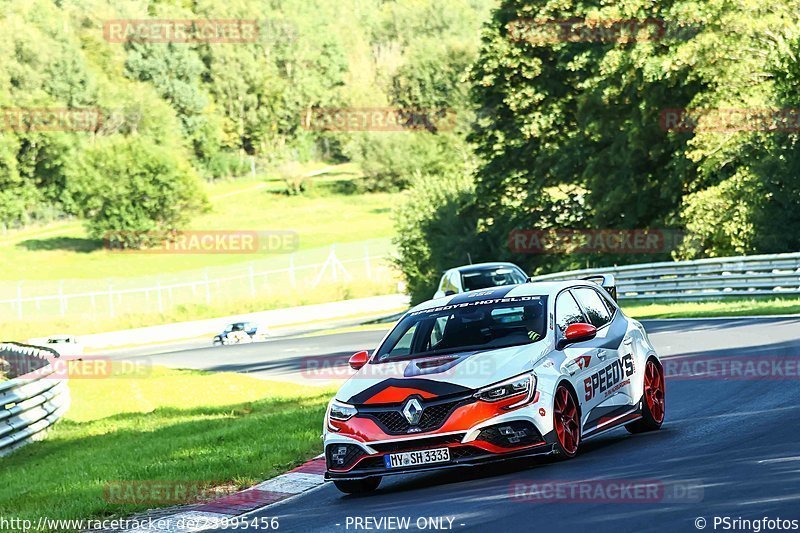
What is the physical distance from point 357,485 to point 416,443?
81cm

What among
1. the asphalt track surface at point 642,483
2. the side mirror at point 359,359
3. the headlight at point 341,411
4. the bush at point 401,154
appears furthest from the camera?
the bush at point 401,154

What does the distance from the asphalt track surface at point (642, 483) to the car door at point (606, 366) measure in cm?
34

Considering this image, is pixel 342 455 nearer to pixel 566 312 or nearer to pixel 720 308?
pixel 566 312

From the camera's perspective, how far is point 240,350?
39375mm

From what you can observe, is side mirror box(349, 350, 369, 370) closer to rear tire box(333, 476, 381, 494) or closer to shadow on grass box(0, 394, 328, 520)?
rear tire box(333, 476, 381, 494)

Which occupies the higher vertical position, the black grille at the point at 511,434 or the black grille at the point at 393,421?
the black grille at the point at 393,421

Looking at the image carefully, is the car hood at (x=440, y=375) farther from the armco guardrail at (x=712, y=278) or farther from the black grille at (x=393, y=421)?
the armco guardrail at (x=712, y=278)

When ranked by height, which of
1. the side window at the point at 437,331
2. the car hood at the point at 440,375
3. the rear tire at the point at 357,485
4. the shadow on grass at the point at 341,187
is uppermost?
the shadow on grass at the point at 341,187

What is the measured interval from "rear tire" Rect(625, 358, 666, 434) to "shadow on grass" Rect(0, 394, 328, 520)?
3.50 m

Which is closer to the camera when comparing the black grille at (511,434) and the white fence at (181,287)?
the black grille at (511,434)

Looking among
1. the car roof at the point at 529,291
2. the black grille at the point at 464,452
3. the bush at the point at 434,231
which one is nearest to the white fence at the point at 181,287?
the bush at the point at 434,231

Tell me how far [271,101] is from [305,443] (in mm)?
136877

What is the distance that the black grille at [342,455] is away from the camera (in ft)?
32.7

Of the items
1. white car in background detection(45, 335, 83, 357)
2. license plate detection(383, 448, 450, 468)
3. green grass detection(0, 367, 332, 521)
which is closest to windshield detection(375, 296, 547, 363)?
license plate detection(383, 448, 450, 468)
